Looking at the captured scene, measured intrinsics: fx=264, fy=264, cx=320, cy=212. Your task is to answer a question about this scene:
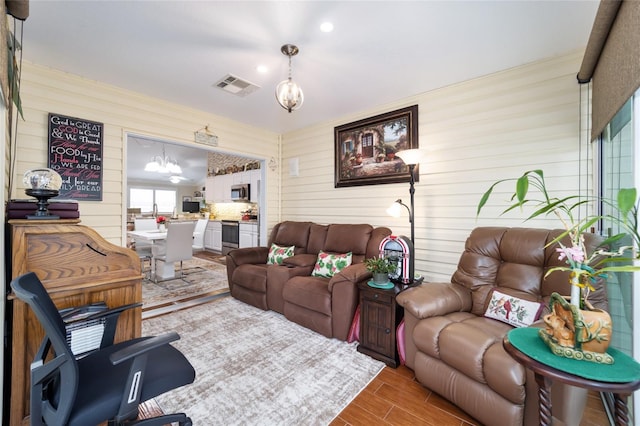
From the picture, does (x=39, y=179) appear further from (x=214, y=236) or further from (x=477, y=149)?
(x=214, y=236)

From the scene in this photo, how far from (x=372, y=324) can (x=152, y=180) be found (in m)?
11.8

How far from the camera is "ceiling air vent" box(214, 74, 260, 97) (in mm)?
2826

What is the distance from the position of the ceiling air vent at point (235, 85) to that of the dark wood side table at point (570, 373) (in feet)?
10.3

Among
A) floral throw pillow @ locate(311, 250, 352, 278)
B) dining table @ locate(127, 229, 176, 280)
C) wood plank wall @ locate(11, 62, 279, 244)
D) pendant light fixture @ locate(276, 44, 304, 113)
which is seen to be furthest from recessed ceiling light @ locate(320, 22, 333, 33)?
dining table @ locate(127, 229, 176, 280)

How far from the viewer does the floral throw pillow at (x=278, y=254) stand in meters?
3.75

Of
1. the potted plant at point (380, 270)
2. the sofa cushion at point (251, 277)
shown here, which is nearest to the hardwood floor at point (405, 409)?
the potted plant at point (380, 270)

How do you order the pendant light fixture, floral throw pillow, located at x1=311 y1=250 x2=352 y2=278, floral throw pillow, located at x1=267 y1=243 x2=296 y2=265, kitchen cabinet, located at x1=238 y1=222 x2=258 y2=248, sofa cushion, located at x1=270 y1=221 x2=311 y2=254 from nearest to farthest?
1. the pendant light fixture
2. floral throw pillow, located at x1=311 y1=250 x2=352 y2=278
3. floral throw pillow, located at x1=267 y1=243 x2=296 y2=265
4. sofa cushion, located at x1=270 y1=221 x2=311 y2=254
5. kitchen cabinet, located at x1=238 y1=222 x2=258 y2=248

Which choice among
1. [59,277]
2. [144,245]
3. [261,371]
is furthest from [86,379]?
[144,245]

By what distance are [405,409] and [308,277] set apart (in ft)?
5.34

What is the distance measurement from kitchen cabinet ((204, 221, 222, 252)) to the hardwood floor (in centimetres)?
639

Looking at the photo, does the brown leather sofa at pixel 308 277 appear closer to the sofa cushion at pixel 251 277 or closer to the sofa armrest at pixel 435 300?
the sofa cushion at pixel 251 277

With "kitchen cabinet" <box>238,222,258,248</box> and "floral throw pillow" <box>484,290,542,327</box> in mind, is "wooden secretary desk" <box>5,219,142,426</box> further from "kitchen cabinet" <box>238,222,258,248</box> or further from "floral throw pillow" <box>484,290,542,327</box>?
"kitchen cabinet" <box>238,222,258,248</box>

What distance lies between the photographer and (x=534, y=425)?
1447 mm

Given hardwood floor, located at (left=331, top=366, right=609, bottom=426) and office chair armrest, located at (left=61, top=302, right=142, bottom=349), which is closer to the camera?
office chair armrest, located at (left=61, top=302, right=142, bottom=349)
